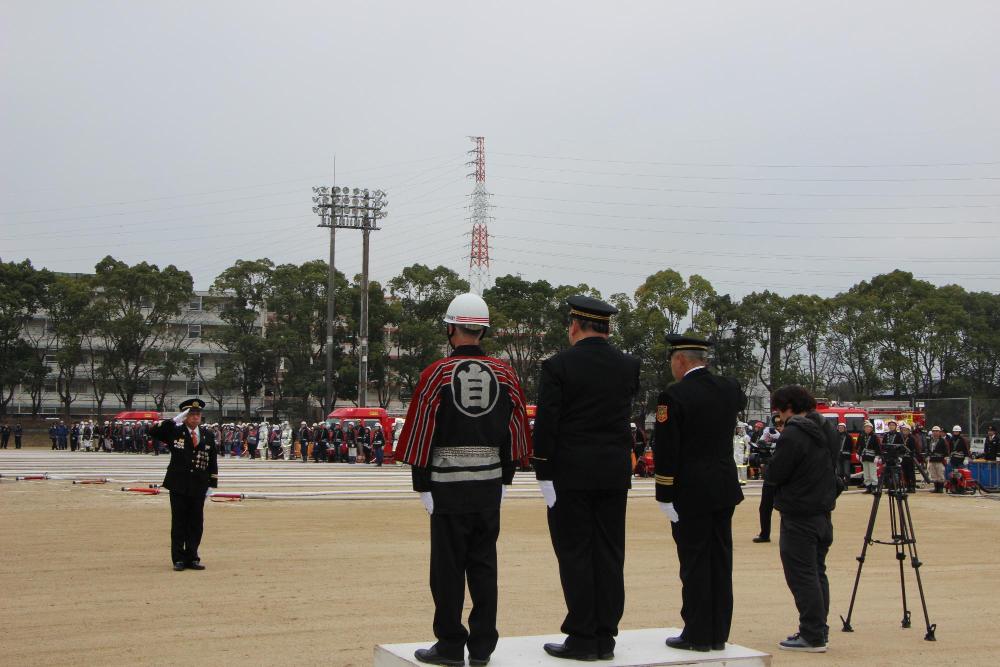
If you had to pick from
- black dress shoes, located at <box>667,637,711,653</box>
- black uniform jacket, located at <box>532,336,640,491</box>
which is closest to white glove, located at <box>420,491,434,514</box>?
black uniform jacket, located at <box>532,336,640,491</box>

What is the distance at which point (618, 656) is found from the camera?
5613mm

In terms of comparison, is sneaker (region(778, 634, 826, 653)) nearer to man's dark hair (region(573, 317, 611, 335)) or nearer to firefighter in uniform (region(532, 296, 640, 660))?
firefighter in uniform (region(532, 296, 640, 660))

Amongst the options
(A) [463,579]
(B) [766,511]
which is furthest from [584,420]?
(B) [766,511]

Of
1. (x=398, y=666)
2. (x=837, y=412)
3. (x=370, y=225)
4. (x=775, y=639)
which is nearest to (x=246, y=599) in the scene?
(x=398, y=666)

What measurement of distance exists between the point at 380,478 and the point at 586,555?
25585 mm

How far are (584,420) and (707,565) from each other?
1.32 m

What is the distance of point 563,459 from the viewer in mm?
5637

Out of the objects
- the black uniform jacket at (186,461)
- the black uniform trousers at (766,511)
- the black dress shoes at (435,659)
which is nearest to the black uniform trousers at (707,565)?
the black dress shoes at (435,659)

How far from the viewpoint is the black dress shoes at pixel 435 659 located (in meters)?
5.34

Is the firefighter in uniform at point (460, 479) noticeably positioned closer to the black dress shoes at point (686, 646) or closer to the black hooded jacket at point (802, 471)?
the black dress shoes at point (686, 646)

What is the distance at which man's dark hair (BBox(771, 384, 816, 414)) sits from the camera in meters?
7.71

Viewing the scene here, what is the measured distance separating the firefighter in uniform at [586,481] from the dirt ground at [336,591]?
5.42 ft

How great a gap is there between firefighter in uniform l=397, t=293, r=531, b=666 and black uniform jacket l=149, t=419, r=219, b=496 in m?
6.10

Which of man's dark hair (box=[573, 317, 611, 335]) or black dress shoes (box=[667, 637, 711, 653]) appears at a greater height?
man's dark hair (box=[573, 317, 611, 335])
